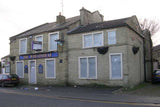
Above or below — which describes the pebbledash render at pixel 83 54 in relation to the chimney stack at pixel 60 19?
below

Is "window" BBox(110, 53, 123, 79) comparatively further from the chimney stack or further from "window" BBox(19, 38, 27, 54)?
"window" BBox(19, 38, 27, 54)

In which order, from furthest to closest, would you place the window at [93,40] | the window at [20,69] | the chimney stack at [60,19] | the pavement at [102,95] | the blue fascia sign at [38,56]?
the window at [20,69]
the chimney stack at [60,19]
the blue fascia sign at [38,56]
the window at [93,40]
the pavement at [102,95]

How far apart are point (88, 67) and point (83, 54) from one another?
1.48 metres

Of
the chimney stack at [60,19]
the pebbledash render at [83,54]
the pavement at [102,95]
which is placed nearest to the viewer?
the pavement at [102,95]

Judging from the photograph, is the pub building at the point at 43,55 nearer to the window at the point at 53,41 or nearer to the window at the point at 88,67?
the window at the point at 53,41

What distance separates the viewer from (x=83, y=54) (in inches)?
715

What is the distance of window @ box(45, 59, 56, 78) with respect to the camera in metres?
20.1

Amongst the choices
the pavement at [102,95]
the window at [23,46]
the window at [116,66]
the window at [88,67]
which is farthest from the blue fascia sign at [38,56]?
the window at [116,66]

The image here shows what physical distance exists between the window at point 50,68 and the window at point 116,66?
6.99 m

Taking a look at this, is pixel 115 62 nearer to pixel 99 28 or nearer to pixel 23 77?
pixel 99 28

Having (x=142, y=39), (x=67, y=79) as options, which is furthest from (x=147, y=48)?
(x=67, y=79)

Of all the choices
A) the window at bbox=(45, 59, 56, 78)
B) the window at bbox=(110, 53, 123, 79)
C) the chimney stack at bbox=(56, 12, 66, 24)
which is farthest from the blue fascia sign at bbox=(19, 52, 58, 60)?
the window at bbox=(110, 53, 123, 79)

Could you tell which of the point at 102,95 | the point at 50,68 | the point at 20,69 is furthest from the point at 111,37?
the point at 20,69

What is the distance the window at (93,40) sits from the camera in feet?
57.3
